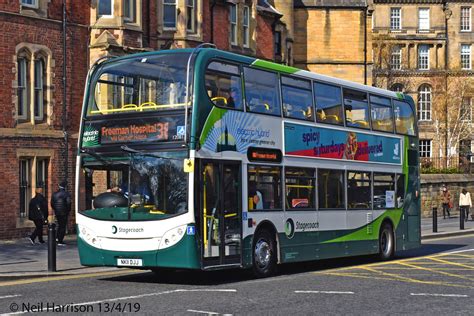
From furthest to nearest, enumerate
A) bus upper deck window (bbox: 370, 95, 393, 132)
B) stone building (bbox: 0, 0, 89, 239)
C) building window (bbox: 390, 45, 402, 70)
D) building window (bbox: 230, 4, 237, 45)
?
building window (bbox: 390, 45, 402, 70) → building window (bbox: 230, 4, 237, 45) → stone building (bbox: 0, 0, 89, 239) → bus upper deck window (bbox: 370, 95, 393, 132)

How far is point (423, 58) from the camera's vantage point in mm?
Result: 84250

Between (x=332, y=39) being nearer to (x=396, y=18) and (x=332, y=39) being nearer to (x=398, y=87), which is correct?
(x=398, y=87)

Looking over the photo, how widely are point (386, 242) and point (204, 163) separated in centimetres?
812

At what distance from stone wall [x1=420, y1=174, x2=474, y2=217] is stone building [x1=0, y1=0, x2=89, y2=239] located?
25.1 meters

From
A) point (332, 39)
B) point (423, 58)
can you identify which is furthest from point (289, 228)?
point (423, 58)

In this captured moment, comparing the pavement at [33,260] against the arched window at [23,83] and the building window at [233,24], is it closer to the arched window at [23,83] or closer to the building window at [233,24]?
the arched window at [23,83]

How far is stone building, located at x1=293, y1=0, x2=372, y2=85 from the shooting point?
175 feet

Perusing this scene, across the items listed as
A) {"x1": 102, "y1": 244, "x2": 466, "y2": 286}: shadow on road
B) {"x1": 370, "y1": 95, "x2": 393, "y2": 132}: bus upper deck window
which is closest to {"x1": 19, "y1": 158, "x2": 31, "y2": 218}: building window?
{"x1": 102, "y1": 244, "x2": 466, "y2": 286}: shadow on road

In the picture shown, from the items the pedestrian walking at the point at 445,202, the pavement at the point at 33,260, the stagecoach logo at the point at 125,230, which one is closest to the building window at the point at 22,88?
the pavement at the point at 33,260

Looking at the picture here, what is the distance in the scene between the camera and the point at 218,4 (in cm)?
3731

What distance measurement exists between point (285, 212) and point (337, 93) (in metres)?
3.31

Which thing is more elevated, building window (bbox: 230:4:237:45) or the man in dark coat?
building window (bbox: 230:4:237:45)

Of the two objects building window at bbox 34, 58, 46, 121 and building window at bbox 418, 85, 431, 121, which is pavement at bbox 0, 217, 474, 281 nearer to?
building window at bbox 34, 58, 46, 121

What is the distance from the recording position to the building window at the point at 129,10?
30.9 meters
